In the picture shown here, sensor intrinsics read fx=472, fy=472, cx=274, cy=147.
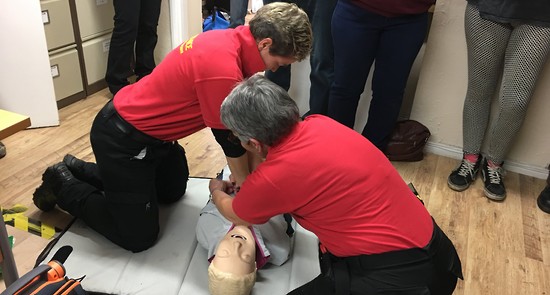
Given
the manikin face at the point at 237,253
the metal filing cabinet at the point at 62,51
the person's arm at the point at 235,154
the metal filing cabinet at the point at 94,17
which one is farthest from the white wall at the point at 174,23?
the manikin face at the point at 237,253

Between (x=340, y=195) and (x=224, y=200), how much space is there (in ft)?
1.34

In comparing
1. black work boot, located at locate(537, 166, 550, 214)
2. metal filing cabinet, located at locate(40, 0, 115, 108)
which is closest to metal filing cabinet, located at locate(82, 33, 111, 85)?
metal filing cabinet, located at locate(40, 0, 115, 108)

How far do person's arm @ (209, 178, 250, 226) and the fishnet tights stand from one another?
3.86 feet

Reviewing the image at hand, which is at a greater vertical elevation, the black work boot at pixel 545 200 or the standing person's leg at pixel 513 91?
the standing person's leg at pixel 513 91

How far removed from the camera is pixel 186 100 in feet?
4.48

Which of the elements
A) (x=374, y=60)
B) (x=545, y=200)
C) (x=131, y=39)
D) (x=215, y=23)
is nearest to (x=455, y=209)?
(x=545, y=200)

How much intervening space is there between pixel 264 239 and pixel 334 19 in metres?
1.02

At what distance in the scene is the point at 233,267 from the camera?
4.50ft

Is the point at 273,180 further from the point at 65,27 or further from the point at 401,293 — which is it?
the point at 65,27

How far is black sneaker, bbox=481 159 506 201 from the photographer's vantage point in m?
2.07

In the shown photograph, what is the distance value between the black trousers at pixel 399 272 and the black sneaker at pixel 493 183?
0.99 meters

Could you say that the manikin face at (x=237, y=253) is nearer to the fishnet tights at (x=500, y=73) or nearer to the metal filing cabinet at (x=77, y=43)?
the fishnet tights at (x=500, y=73)

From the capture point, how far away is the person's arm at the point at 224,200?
51.9 inches

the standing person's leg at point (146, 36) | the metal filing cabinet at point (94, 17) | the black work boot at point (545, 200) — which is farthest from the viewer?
the standing person's leg at point (146, 36)
